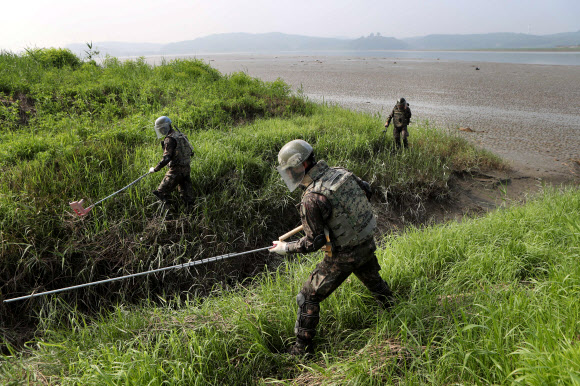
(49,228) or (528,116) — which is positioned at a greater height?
(528,116)

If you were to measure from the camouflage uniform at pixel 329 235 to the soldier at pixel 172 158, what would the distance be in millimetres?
2965

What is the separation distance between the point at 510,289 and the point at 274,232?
3673 mm

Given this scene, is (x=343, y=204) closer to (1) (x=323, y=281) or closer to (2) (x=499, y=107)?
(1) (x=323, y=281)

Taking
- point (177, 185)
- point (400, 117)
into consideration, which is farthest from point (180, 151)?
point (400, 117)

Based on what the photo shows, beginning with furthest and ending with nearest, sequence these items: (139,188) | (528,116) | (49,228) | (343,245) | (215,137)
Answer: (528,116), (215,137), (139,188), (49,228), (343,245)

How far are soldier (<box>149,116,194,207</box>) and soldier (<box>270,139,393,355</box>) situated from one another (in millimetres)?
2825

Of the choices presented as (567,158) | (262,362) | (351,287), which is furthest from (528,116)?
(262,362)

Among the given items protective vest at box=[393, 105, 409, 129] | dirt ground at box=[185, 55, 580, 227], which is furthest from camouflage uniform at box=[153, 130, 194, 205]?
protective vest at box=[393, 105, 409, 129]

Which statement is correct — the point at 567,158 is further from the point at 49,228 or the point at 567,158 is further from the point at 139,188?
the point at 49,228

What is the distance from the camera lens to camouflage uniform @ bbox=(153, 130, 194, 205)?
5.15 metres

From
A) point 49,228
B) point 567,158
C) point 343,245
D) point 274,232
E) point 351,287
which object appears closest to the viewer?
point 343,245

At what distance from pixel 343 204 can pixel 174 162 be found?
10.9ft

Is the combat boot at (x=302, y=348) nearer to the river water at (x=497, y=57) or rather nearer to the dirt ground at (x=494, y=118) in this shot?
the dirt ground at (x=494, y=118)

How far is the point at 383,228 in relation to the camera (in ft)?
21.8
